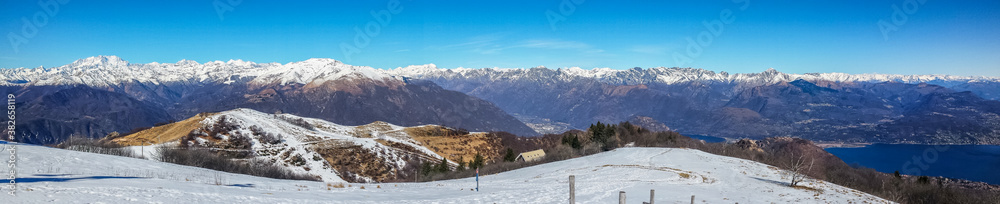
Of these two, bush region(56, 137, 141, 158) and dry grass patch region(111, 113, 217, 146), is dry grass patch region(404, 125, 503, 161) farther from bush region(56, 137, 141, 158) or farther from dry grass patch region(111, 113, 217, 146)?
bush region(56, 137, 141, 158)

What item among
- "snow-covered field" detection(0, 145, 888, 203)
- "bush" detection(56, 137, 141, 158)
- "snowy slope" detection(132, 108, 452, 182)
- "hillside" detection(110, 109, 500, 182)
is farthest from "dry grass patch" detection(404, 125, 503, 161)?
"snow-covered field" detection(0, 145, 888, 203)

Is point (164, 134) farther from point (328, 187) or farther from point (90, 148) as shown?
point (328, 187)

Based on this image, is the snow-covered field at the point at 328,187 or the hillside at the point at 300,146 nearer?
the snow-covered field at the point at 328,187

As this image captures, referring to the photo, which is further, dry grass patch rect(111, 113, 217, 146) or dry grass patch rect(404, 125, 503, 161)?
dry grass patch rect(404, 125, 503, 161)

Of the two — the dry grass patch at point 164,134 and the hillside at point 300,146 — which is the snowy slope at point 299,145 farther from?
the dry grass patch at point 164,134

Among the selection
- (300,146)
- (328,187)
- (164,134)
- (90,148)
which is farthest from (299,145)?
(328,187)

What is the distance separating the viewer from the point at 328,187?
70.8ft

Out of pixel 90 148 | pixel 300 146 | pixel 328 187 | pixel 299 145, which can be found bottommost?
pixel 300 146

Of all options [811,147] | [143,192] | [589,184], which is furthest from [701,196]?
[811,147]

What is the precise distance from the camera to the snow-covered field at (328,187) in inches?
535

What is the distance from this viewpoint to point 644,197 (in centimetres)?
2319

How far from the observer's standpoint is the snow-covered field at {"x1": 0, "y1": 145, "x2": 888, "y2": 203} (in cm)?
1359

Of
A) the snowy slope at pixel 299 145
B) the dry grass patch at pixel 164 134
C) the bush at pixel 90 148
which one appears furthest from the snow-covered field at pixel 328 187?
the dry grass patch at pixel 164 134

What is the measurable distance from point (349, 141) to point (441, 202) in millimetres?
89238
